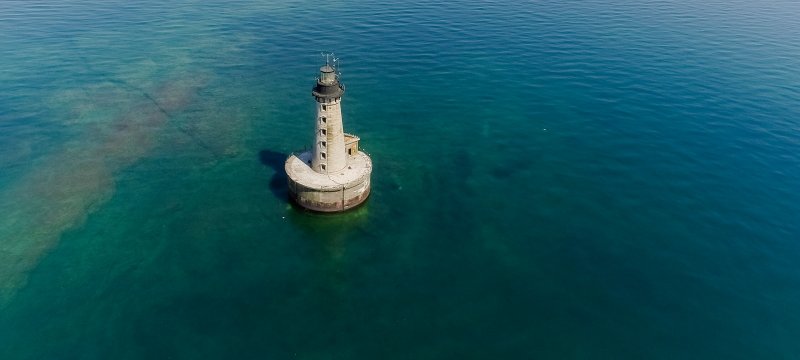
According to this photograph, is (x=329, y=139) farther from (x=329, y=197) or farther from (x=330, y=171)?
(x=329, y=197)

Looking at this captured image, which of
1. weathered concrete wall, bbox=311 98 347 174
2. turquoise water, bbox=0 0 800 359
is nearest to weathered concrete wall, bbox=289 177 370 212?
turquoise water, bbox=0 0 800 359

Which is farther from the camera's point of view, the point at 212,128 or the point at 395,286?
the point at 212,128

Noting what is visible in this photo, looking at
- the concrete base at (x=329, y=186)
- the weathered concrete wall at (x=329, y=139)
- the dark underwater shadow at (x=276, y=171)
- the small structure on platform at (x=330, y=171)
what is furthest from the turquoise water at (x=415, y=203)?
the weathered concrete wall at (x=329, y=139)

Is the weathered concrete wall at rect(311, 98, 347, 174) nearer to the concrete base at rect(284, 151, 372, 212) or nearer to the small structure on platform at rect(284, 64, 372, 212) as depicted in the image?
the small structure on platform at rect(284, 64, 372, 212)

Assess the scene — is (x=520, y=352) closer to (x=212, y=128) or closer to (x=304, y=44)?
(x=212, y=128)

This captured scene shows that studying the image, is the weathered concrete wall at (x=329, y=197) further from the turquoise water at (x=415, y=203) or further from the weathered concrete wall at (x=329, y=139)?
the weathered concrete wall at (x=329, y=139)

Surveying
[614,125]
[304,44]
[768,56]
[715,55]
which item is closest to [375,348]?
[614,125]
